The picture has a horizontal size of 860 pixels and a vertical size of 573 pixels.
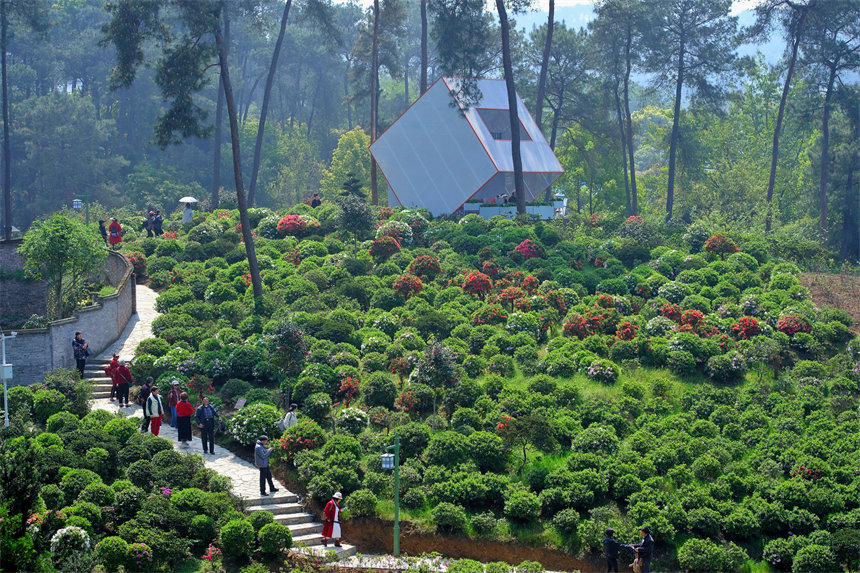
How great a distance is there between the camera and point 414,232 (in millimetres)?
31781

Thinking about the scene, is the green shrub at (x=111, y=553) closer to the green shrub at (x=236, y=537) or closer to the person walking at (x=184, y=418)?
the green shrub at (x=236, y=537)

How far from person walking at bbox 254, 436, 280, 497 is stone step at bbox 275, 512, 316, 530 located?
0.65 m

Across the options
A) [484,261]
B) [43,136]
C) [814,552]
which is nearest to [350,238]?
[484,261]

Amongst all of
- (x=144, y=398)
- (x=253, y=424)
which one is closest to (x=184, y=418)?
(x=144, y=398)

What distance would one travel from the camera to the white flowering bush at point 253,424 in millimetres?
17484

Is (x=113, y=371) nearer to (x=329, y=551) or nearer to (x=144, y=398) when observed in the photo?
(x=144, y=398)

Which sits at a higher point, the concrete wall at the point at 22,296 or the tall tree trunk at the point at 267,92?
the tall tree trunk at the point at 267,92

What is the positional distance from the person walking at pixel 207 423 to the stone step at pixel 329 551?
392 cm

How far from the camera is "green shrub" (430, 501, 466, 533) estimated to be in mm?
15195

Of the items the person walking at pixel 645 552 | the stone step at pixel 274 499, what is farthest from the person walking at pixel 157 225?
the person walking at pixel 645 552

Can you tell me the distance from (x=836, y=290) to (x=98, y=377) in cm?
2202

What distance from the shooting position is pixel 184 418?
17625 millimetres

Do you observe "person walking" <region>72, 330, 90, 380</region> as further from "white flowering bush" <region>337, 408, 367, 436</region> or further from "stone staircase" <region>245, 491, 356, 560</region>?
"stone staircase" <region>245, 491, 356, 560</region>

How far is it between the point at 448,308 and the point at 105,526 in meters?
12.6
